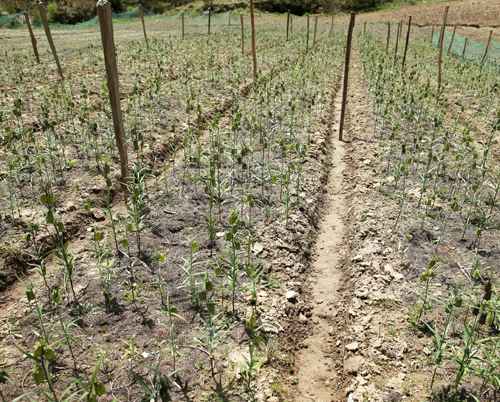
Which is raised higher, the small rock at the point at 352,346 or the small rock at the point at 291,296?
the small rock at the point at 291,296

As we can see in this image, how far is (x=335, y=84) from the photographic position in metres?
12.2

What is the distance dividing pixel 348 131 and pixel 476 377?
6357 millimetres

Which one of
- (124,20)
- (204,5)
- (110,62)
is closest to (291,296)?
(110,62)

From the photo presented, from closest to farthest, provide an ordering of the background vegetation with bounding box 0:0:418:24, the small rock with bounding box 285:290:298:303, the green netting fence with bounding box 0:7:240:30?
the small rock with bounding box 285:290:298:303 < the green netting fence with bounding box 0:7:240:30 < the background vegetation with bounding box 0:0:418:24

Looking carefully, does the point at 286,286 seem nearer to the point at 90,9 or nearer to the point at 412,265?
the point at 412,265

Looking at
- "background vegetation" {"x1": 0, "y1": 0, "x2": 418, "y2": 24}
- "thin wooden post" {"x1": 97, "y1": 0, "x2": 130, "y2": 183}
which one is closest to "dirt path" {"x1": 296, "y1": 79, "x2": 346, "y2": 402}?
"thin wooden post" {"x1": 97, "y1": 0, "x2": 130, "y2": 183}

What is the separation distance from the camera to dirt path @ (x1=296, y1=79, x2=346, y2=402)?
3.04m

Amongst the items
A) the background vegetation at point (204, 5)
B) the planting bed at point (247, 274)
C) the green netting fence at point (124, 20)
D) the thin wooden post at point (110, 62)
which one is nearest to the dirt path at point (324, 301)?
the planting bed at point (247, 274)

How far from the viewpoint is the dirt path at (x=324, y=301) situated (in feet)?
9.98

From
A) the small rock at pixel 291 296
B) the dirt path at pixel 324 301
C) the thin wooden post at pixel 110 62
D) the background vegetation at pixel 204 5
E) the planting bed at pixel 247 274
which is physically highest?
the background vegetation at pixel 204 5

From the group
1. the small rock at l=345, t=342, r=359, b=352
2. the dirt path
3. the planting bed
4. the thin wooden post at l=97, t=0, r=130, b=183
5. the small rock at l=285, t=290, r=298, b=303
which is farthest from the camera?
the thin wooden post at l=97, t=0, r=130, b=183

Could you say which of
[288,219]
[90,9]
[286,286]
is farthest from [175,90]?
[90,9]

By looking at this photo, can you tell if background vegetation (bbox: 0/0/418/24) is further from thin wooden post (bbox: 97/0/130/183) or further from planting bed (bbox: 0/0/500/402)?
thin wooden post (bbox: 97/0/130/183)

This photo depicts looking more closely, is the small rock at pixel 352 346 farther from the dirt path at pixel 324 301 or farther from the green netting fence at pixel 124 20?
the green netting fence at pixel 124 20
